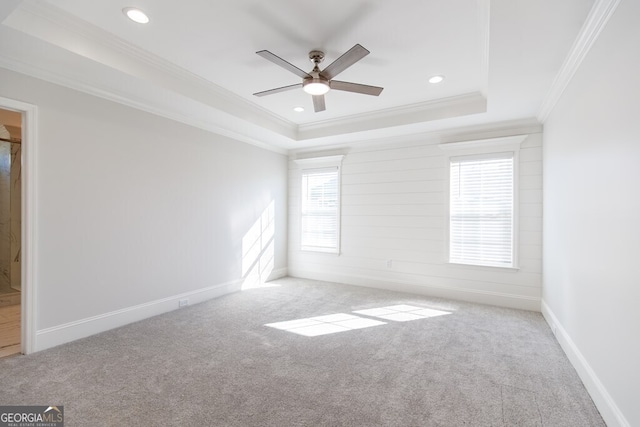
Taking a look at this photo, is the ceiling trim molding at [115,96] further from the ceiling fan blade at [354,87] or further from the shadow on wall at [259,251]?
the ceiling fan blade at [354,87]

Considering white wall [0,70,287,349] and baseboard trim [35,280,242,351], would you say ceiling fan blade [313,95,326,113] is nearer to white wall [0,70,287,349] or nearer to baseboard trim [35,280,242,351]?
white wall [0,70,287,349]

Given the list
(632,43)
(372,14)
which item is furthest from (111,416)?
(632,43)

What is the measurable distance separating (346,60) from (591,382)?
122 inches

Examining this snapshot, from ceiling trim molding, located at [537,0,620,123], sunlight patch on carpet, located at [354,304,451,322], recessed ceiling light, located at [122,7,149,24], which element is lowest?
sunlight patch on carpet, located at [354,304,451,322]

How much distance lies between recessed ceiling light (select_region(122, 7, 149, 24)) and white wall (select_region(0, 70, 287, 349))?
1228mm

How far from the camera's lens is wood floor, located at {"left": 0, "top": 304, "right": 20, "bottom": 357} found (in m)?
2.85

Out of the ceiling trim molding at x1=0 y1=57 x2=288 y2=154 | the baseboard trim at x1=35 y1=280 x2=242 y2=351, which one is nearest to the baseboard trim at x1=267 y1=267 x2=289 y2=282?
the baseboard trim at x1=35 y1=280 x2=242 y2=351

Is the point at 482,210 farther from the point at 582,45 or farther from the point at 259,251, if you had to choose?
the point at 259,251

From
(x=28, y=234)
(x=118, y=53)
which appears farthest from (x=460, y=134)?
(x=28, y=234)

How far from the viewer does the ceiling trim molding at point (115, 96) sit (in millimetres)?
2721

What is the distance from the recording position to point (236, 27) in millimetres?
2605

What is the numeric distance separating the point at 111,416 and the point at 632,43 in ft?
12.8

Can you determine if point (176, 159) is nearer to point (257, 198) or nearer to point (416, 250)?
point (257, 198)

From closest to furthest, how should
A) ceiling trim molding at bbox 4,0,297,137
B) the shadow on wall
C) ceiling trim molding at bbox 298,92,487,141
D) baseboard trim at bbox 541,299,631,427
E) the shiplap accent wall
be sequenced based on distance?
baseboard trim at bbox 541,299,631,427 → ceiling trim molding at bbox 4,0,297,137 → ceiling trim molding at bbox 298,92,487,141 → the shiplap accent wall → the shadow on wall
